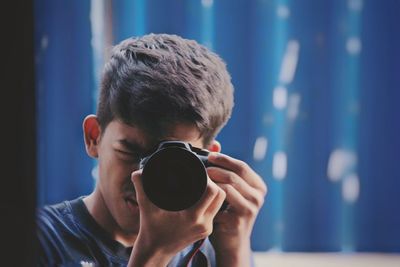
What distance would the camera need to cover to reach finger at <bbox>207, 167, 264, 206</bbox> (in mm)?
800

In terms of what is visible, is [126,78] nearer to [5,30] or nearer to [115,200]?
[115,200]

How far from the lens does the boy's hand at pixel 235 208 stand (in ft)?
2.64

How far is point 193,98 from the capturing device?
2.67 feet

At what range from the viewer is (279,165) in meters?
1.00

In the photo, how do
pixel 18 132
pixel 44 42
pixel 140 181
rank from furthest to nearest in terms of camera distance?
pixel 44 42, pixel 140 181, pixel 18 132

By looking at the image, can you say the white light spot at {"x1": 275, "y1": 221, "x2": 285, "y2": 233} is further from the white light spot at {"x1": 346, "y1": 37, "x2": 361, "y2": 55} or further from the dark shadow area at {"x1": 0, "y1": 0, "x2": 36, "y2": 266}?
the dark shadow area at {"x1": 0, "y1": 0, "x2": 36, "y2": 266}

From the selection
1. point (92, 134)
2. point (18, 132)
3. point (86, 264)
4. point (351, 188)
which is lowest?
point (86, 264)

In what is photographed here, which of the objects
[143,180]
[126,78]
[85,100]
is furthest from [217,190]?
[85,100]

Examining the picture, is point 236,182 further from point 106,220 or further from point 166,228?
point 106,220

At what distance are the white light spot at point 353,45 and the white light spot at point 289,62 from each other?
0.10m

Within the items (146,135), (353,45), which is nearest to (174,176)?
(146,135)

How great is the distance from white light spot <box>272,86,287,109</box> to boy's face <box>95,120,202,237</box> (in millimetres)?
229

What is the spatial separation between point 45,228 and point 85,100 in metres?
0.28

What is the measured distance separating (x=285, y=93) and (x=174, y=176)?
35 centimetres
